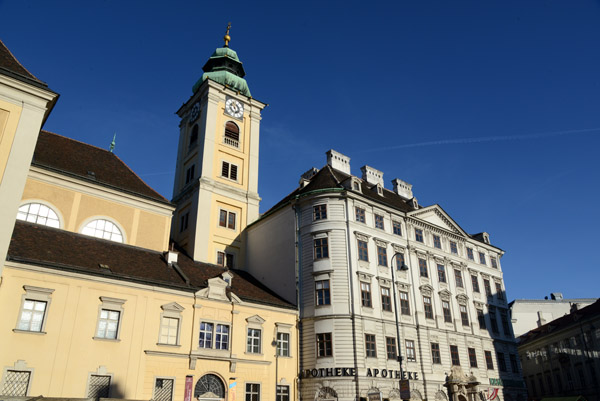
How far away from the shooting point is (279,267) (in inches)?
1586

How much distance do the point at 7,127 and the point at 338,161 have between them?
100.0ft

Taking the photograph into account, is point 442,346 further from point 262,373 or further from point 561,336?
point 561,336

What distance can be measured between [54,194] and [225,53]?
27726 millimetres

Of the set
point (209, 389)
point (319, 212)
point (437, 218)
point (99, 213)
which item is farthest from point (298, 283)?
point (437, 218)

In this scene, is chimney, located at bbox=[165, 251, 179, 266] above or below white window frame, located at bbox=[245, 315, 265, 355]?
above

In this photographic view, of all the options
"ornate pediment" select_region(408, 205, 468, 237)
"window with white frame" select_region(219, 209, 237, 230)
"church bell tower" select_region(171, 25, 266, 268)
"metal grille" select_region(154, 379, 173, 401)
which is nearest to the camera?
"metal grille" select_region(154, 379, 173, 401)

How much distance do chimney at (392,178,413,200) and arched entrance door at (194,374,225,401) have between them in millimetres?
28641

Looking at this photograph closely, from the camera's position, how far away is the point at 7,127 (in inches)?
990

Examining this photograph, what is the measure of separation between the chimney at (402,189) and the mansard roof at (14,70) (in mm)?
35365

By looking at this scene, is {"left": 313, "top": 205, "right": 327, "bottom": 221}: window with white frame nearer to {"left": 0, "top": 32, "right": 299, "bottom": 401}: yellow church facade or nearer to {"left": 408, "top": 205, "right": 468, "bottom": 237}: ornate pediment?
{"left": 0, "top": 32, "right": 299, "bottom": 401}: yellow church facade

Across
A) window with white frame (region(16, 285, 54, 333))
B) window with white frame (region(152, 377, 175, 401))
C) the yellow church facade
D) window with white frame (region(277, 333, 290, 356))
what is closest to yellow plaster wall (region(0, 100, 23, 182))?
Result: the yellow church facade

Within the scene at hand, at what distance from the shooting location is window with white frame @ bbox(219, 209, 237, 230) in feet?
148

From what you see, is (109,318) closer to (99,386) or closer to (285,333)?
(99,386)

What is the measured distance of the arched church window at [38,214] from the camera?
32094 mm
